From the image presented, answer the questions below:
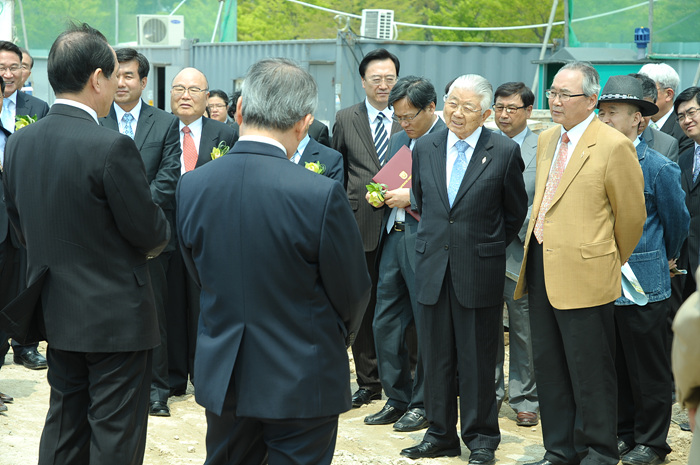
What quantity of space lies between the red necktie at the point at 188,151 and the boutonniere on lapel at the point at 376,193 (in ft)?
4.67

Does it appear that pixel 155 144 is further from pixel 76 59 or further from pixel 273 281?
pixel 273 281

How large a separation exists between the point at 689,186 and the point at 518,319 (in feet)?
5.20

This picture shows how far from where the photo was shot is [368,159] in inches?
243

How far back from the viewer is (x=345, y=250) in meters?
2.96

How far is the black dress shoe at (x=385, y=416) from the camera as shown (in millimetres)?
5738

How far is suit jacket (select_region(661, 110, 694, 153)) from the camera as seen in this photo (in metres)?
6.53

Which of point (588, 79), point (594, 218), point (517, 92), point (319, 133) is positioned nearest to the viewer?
point (594, 218)

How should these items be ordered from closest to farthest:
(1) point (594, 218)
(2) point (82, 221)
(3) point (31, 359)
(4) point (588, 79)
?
(2) point (82, 221)
(1) point (594, 218)
(4) point (588, 79)
(3) point (31, 359)

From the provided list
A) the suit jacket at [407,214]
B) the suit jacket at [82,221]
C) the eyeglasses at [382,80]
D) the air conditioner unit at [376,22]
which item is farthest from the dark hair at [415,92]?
the air conditioner unit at [376,22]

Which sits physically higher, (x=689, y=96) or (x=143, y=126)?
(x=689, y=96)

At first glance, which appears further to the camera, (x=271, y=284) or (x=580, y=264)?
(x=580, y=264)

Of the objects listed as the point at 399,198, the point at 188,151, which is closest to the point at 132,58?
the point at 188,151

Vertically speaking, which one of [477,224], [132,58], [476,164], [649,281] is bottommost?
[649,281]

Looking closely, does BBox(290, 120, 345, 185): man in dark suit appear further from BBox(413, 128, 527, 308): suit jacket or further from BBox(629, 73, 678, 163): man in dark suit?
BBox(629, 73, 678, 163): man in dark suit
